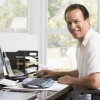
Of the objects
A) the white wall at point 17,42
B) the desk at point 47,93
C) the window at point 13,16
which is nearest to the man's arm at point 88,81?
the desk at point 47,93

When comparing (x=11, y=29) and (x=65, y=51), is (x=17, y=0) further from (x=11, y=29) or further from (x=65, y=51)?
(x=65, y=51)

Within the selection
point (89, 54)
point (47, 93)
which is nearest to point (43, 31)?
point (89, 54)

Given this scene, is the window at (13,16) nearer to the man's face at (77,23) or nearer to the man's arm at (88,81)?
the man's face at (77,23)

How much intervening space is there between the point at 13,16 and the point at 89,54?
1.66m

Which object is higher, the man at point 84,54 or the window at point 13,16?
the window at point 13,16

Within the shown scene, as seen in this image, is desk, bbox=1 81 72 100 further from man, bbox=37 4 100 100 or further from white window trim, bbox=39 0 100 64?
white window trim, bbox=39 0 100 64

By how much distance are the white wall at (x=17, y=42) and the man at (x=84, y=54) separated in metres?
0.64

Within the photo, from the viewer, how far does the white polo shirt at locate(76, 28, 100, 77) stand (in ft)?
7.19

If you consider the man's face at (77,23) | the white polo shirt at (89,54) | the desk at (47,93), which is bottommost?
the desk at (47,93)

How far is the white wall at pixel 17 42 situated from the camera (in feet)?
9.75

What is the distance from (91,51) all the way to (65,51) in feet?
4.67

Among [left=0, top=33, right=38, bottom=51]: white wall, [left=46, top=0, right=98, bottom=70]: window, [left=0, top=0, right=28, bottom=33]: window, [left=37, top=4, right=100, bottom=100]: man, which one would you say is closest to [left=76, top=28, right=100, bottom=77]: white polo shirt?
[left=37, top=4, right=100, bottom=100]: man

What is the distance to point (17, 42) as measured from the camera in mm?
3096

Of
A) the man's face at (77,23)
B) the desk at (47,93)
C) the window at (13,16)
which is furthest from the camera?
the window at (13,16)
